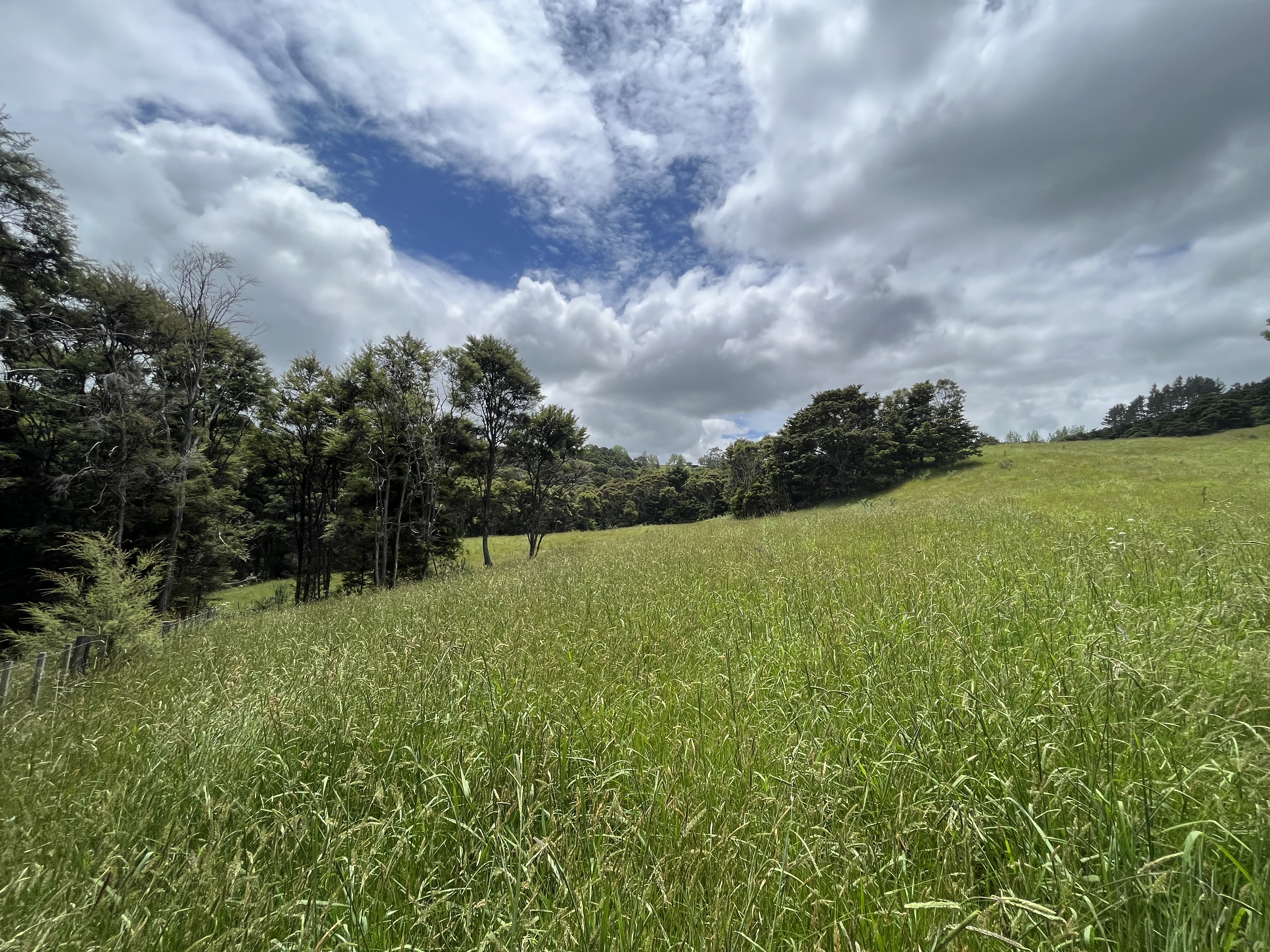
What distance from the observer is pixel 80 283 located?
15938 mm

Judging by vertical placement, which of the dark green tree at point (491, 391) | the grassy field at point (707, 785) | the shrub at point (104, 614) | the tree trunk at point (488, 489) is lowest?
the grassy field at point (707, 785)

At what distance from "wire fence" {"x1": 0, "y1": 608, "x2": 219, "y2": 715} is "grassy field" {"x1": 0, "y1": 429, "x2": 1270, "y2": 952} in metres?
1.11

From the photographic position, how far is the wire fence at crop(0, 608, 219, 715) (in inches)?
192

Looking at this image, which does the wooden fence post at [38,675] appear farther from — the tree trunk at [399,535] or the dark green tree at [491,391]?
the dark green tree at [491,391]

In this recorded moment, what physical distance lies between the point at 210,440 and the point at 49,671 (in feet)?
66.8

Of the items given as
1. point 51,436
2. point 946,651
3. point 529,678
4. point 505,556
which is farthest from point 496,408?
point 946,651

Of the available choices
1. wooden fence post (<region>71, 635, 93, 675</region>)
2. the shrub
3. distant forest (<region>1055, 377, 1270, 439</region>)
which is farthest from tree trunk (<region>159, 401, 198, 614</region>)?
distant forest (<region>1055, 377, 1270, 439</region>)

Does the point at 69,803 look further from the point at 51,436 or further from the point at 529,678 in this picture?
the point at 51,436

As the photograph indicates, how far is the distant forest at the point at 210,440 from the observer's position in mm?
14984

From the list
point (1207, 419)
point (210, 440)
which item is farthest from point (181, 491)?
point (1207, 419)

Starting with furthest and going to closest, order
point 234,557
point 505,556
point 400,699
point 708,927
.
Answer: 1. point 505,556
2. point 234,557
3. point 400,699
4. point 708,927

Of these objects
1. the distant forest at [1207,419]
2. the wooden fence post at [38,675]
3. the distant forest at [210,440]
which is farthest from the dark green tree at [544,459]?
the distant forest at [1207,419]

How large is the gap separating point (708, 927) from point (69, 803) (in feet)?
12.3

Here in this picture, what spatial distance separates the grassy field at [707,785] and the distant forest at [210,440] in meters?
9.74
